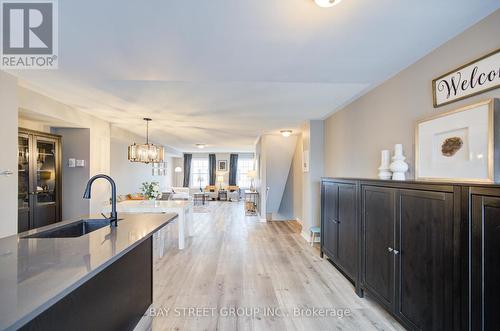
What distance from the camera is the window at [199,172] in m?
13.1

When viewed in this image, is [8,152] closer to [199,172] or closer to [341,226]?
[341,226]

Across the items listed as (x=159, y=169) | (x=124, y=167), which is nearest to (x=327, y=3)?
(x=124, y=167)

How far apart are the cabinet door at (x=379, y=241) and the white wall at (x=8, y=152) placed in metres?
3.82

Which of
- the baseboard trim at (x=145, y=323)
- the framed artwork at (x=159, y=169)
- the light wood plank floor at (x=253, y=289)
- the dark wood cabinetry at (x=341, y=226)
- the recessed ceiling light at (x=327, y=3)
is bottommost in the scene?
the light wood plank floor at (x=253, y=289)

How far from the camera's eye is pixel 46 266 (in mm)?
1006

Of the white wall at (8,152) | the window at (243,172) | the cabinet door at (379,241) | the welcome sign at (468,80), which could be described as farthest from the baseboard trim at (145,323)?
the window at (243,172)

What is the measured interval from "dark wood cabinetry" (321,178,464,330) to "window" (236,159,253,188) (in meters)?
10.3

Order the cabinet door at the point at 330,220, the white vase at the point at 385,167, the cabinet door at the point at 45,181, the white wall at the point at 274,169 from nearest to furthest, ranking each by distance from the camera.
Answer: the white vase at the point at 385,167, the cabinet door at the point at 330,220, the cabinet door at the point at 45,181, the white wall at the point at 274,169

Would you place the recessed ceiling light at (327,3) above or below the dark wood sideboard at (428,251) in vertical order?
above

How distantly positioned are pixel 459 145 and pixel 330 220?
1946 mm

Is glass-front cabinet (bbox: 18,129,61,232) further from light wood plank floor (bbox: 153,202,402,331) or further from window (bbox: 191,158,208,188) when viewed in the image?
window (bbox: 191,158,208,188)

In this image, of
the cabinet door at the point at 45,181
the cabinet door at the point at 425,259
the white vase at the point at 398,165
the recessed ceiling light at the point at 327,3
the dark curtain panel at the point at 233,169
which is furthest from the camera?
the dark curtain panel at the point at 233,169

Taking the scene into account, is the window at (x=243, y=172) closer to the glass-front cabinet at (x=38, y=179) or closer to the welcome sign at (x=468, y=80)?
the glass-front cabinet at (x=38, y=179)

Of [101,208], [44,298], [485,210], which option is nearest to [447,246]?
[485,210]
